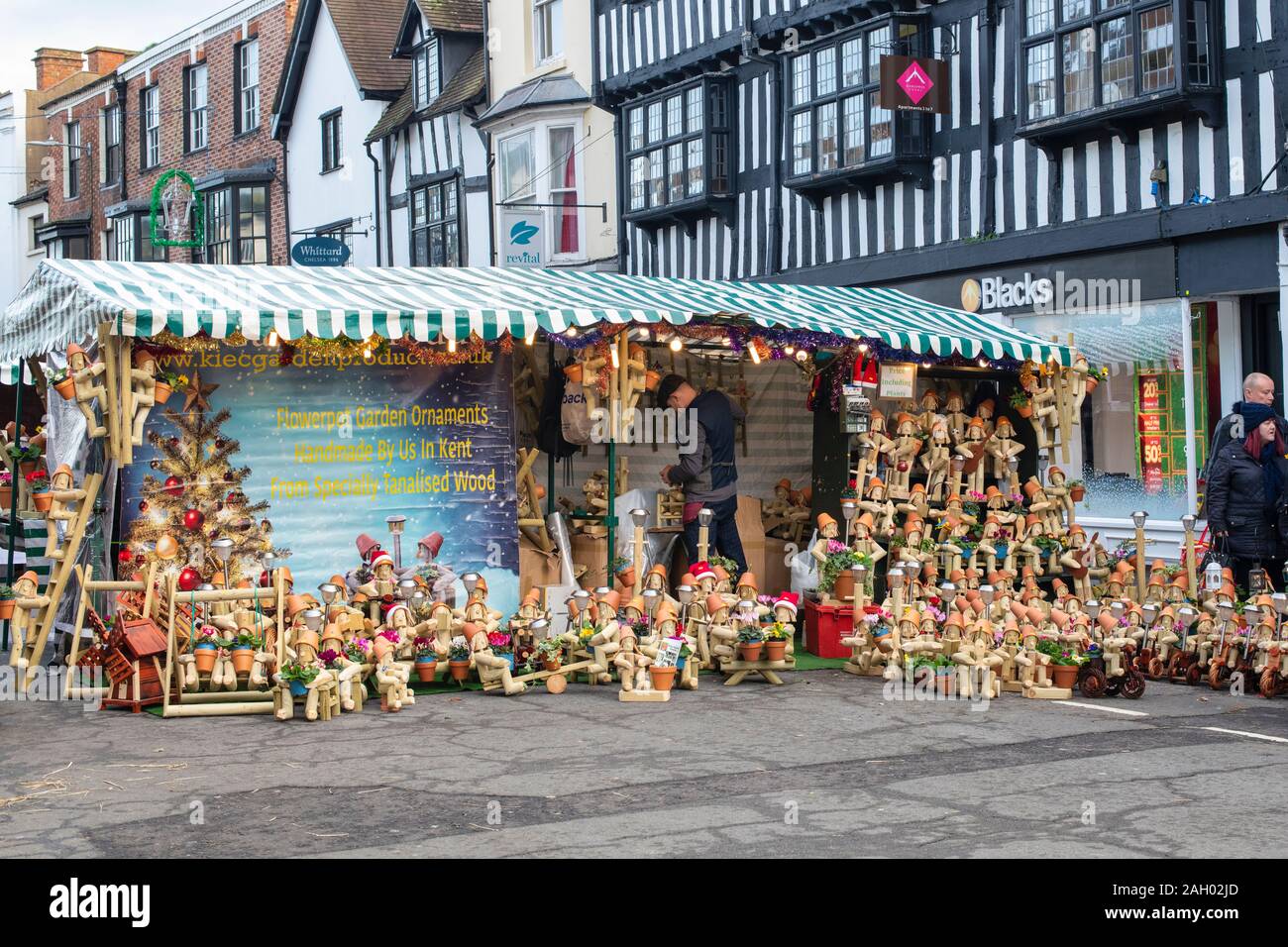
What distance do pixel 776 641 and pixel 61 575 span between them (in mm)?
4461

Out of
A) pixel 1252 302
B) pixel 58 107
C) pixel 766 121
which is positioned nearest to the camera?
pixel 1252 302

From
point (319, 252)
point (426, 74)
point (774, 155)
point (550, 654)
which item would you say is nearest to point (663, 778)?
point (550, 654)

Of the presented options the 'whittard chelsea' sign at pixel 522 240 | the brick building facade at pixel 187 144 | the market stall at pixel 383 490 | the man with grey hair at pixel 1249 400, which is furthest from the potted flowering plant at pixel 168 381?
the brick building facade at pixel 187 144

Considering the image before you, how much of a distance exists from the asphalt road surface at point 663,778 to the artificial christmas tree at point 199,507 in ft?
4.26

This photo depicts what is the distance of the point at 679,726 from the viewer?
8680mm

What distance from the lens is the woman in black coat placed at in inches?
441

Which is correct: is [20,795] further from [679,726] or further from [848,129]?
[848,129]

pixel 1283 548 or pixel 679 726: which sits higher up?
pixel 1283 548

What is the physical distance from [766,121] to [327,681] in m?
12.9

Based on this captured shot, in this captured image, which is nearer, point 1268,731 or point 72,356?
point 1268,731

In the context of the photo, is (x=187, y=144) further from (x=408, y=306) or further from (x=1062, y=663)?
(x=1062, y=663)

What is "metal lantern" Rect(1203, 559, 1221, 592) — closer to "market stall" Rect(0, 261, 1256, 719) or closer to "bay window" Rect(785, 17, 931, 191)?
"market stall" Rect(0, 261, 1256, 719)

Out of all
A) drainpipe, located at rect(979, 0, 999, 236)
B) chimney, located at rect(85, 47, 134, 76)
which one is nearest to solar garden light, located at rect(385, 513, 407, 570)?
drainpipe, located at rect(979, 0, 999, 236)
